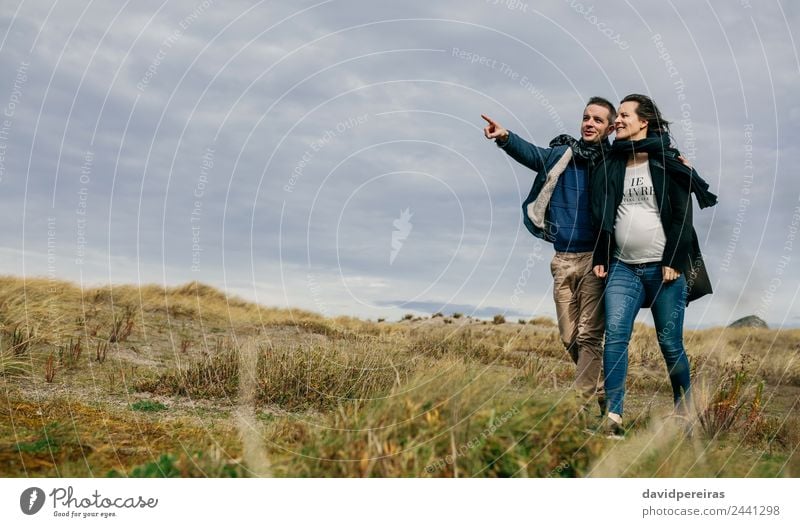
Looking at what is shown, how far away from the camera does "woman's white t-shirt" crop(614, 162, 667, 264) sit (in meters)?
6.26

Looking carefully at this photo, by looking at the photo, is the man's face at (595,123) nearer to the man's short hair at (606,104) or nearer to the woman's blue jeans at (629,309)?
the man's short hair at (606,104)

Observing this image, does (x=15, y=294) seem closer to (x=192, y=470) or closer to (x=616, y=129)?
(x=192, y=470)

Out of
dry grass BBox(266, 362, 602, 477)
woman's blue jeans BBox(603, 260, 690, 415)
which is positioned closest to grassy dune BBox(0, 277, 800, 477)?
dry grass BBox(266, 362, 602, 477)

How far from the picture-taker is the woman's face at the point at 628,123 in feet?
20.7

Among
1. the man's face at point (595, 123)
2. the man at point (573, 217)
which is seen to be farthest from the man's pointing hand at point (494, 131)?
the man's face at point (595, 123)

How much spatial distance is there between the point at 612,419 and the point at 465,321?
1449 cm

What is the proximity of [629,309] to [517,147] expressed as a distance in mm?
1819

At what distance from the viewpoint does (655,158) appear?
627 centimetres

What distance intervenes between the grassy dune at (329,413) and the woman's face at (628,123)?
→ 7.59 feet
